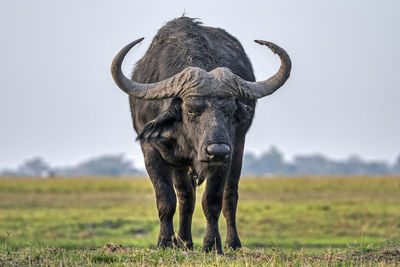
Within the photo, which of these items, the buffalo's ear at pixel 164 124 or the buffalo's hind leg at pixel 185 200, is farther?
the buffalo's hind leg at pixel 185 200

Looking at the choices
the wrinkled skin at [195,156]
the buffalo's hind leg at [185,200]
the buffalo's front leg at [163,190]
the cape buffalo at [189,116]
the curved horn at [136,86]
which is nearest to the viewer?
the wrinkled skin at [195,156]

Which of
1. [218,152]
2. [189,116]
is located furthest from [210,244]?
[189,116]

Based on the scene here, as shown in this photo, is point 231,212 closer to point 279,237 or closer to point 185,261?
point 185,261

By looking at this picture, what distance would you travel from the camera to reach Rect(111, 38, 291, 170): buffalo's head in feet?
23.6

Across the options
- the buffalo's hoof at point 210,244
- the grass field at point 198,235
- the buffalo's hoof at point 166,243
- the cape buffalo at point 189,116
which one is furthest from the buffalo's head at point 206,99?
the grass field at point 198,235

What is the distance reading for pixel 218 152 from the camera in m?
7.01

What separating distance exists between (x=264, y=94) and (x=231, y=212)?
81.1 inches

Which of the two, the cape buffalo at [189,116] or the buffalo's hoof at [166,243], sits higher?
the cape buffalo at [189,116]

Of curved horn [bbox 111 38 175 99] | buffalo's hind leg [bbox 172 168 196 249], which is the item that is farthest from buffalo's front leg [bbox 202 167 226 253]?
curved horn [bbox 111 38 175 99]

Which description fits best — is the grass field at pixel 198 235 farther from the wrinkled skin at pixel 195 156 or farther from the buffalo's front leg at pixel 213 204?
the wrinkled skin at pixel 195 156

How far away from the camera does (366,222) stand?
1966cm

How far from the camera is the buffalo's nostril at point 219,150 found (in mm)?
7016

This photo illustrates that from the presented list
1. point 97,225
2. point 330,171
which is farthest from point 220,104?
point 330,171

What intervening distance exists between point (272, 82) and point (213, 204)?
1575mm
